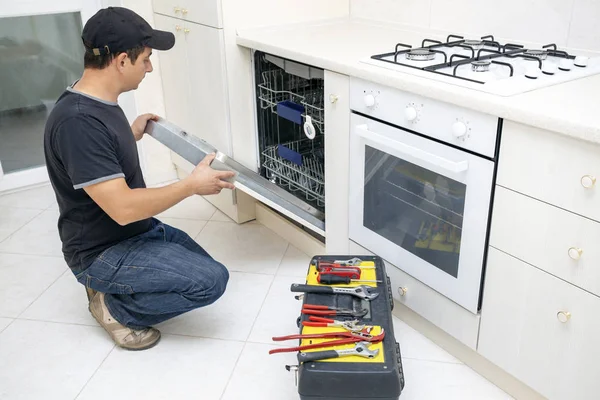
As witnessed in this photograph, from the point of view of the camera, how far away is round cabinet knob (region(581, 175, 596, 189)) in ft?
4.31

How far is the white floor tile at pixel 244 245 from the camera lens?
2.50 m

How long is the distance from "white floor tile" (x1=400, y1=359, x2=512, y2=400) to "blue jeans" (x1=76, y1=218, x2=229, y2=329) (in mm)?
681

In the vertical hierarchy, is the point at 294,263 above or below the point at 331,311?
below

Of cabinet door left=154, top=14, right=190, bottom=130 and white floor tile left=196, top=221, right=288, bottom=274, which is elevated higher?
cabinet door left=154, top=14, right=190, bottom=130

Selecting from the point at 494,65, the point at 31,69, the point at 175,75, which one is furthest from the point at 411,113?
the point at 31,69

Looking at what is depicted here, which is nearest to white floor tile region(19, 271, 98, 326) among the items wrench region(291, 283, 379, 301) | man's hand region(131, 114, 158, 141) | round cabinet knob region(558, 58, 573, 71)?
man's hand region(131, 114, 158, 141)

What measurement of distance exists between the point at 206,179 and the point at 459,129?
2.45ft

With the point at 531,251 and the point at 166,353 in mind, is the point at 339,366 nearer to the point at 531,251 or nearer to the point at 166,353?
the point at 531,251

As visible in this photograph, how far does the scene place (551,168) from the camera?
1.40 metres

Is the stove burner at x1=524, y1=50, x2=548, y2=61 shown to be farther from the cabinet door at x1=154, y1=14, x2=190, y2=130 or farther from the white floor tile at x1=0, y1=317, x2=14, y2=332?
the white floor tile at x1=0, y1=317, x2=14, y2=332

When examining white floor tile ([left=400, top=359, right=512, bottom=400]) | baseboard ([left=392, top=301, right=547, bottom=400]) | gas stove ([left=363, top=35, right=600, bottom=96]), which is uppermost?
gas stove ([left=363, top=35, right=600, bottom=96])

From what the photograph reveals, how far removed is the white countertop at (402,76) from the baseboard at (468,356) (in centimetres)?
78

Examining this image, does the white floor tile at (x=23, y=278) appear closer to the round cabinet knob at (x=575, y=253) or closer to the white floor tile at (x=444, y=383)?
the white floor tile at (x=444, y=383)

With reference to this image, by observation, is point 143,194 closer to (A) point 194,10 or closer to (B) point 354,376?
(B) point 354,376
